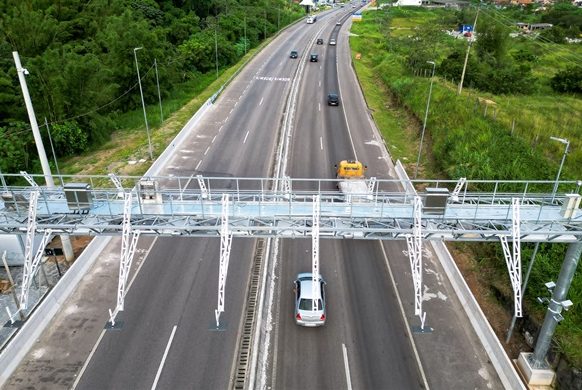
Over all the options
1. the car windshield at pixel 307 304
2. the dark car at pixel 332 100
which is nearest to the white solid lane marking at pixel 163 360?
the car windshield at pixel 307 304

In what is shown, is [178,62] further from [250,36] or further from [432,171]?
[432,171]

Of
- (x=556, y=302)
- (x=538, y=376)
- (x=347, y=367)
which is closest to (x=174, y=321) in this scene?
(x=347, y=367)

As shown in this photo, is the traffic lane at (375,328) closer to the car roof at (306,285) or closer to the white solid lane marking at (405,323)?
the white solid lane marking at (405,323)

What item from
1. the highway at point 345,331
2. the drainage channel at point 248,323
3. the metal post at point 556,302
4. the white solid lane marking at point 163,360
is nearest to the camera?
the metal post at point 556,302

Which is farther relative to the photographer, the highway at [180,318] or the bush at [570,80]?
the bush at [570,80]

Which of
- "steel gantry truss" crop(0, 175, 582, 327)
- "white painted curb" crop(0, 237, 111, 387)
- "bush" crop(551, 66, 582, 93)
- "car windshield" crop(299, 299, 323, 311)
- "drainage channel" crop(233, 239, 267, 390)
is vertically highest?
"steel gantry truss" crop(0, 175, 582, 327)

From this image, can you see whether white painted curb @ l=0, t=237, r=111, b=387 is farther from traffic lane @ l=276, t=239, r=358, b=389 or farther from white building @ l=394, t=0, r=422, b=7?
white building @ l=394, t=0, r=422, b=7

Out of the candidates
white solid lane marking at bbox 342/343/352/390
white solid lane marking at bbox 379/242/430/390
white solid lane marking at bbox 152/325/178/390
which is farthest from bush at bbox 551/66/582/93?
white solid lane marking at bbox 152/325/178/390
